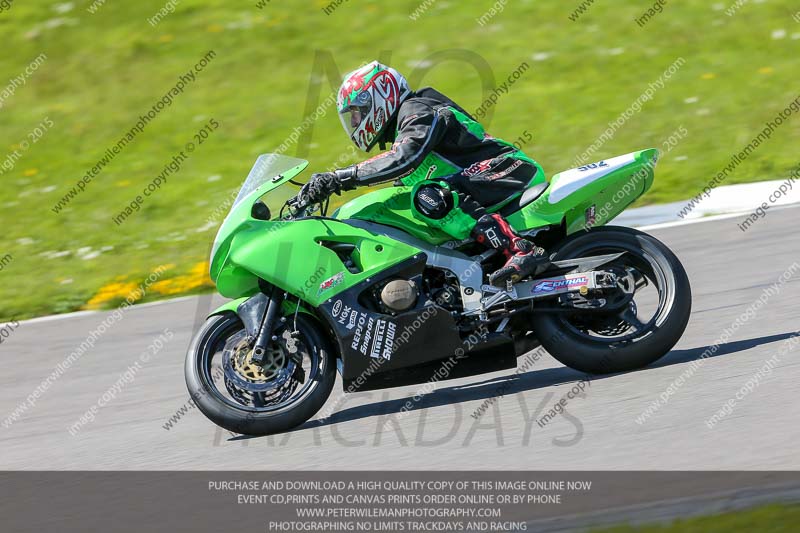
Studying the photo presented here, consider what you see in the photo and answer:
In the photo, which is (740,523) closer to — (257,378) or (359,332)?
(359,332)

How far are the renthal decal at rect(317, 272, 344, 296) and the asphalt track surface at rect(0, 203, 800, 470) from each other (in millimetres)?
739

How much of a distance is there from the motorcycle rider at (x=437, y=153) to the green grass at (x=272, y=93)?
493 cm

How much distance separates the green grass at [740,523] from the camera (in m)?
3.85

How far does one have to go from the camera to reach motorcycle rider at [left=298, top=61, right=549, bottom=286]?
5.88 metres

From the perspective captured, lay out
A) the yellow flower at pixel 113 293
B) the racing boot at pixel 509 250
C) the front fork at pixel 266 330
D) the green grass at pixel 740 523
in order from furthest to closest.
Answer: the yellow flower at pixel 113 293 → the racing boot at pixel 509 250 → the front fork at pixel 266 330 → the green grass at pixel 740 523

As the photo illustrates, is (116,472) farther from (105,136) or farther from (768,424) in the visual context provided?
(105,136)

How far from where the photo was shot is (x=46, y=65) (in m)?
16.9

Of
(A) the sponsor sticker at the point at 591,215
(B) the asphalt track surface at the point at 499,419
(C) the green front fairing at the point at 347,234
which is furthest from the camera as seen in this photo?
(A) the sponsor sticker at the point at 591,215

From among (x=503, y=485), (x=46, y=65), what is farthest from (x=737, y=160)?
(x=46, y=65)

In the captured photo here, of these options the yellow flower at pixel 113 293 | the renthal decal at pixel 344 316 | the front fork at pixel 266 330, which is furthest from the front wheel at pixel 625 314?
the yellow flower at pixel 113 293

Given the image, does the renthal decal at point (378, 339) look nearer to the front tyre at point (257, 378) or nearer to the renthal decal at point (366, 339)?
the renthal decal at point (366, 339)

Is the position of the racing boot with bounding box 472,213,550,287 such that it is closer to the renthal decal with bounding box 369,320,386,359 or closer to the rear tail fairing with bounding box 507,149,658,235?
the rear tail fairing with bounding box 507,149,658,235

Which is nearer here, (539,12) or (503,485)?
(503,485)

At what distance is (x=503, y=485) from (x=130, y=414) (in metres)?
2.98
